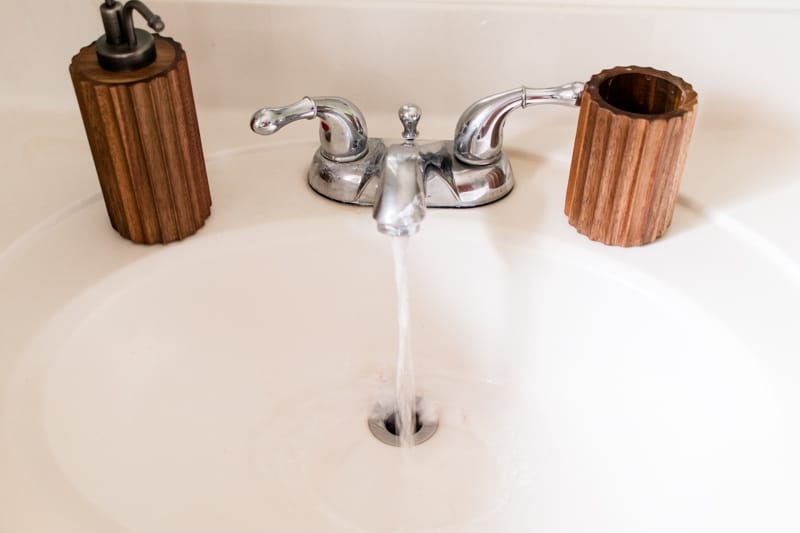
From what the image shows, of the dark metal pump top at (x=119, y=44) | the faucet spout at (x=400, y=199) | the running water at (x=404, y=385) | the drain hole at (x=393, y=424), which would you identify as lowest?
the drain hole at (x=393, y=424)

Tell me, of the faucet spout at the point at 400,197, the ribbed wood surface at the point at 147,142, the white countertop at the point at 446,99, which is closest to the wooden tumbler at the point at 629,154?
the white countertop at the point at 446,99

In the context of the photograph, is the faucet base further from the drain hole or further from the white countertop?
the drain hole

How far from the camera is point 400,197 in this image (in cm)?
52

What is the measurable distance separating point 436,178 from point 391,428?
0.66 ft

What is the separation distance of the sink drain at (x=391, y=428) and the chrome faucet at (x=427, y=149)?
6.8 inches

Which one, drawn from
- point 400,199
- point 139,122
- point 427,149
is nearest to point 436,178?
point 427,149

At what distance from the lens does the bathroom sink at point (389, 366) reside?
52 centimetres

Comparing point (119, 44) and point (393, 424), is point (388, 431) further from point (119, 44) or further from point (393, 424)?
point (119, 44)

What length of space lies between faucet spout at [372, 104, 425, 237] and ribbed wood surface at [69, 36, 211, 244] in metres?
0.14

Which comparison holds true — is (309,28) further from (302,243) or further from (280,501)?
(280,501)

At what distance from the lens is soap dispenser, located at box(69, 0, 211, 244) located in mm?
521

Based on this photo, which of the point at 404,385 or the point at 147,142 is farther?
the point at 404,385

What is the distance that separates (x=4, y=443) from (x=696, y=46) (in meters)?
0.59

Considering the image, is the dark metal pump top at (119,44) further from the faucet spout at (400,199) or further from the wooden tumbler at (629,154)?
the wooden tumbler at (629,154)
